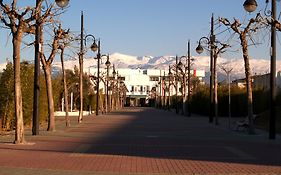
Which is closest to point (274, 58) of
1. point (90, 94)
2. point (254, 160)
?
point (254, 160)

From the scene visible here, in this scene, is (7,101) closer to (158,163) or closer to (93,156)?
(93,156)

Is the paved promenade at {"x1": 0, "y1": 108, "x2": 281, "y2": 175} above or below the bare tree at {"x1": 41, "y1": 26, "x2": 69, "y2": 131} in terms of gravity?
below

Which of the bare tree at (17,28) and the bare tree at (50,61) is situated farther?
the bare tree at (50,61)

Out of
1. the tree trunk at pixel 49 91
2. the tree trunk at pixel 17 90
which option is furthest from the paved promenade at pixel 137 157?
the tree trunk at pixel 49 91

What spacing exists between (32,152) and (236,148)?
7743 millimetres

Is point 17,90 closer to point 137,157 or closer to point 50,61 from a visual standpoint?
point 137,157

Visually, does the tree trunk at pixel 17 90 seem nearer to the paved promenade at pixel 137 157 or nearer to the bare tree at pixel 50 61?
the paved promenade at pixel 137 157

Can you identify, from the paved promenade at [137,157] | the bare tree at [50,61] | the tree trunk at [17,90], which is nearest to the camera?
the paved promenade at [137,157]

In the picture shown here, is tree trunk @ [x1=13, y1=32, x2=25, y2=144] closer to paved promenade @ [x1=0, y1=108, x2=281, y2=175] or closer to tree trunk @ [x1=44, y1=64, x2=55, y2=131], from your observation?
paved promenade @ [x1=0, y1=108, x2=281, y2=175]

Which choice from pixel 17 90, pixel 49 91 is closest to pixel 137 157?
pixel 17 90

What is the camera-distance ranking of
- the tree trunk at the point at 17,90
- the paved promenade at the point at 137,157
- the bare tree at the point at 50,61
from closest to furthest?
the paved promenade at the point at 137,157 < the tree trunk at the point at 17,90 < the bare tree at the point at 50,61

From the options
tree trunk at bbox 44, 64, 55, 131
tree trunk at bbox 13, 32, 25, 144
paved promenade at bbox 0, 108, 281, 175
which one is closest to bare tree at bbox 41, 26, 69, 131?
tree trunk at bbox 44, 64, 55, 131

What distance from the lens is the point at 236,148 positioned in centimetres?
2150

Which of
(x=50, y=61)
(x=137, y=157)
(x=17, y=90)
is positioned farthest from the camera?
(x=50, y=61)
